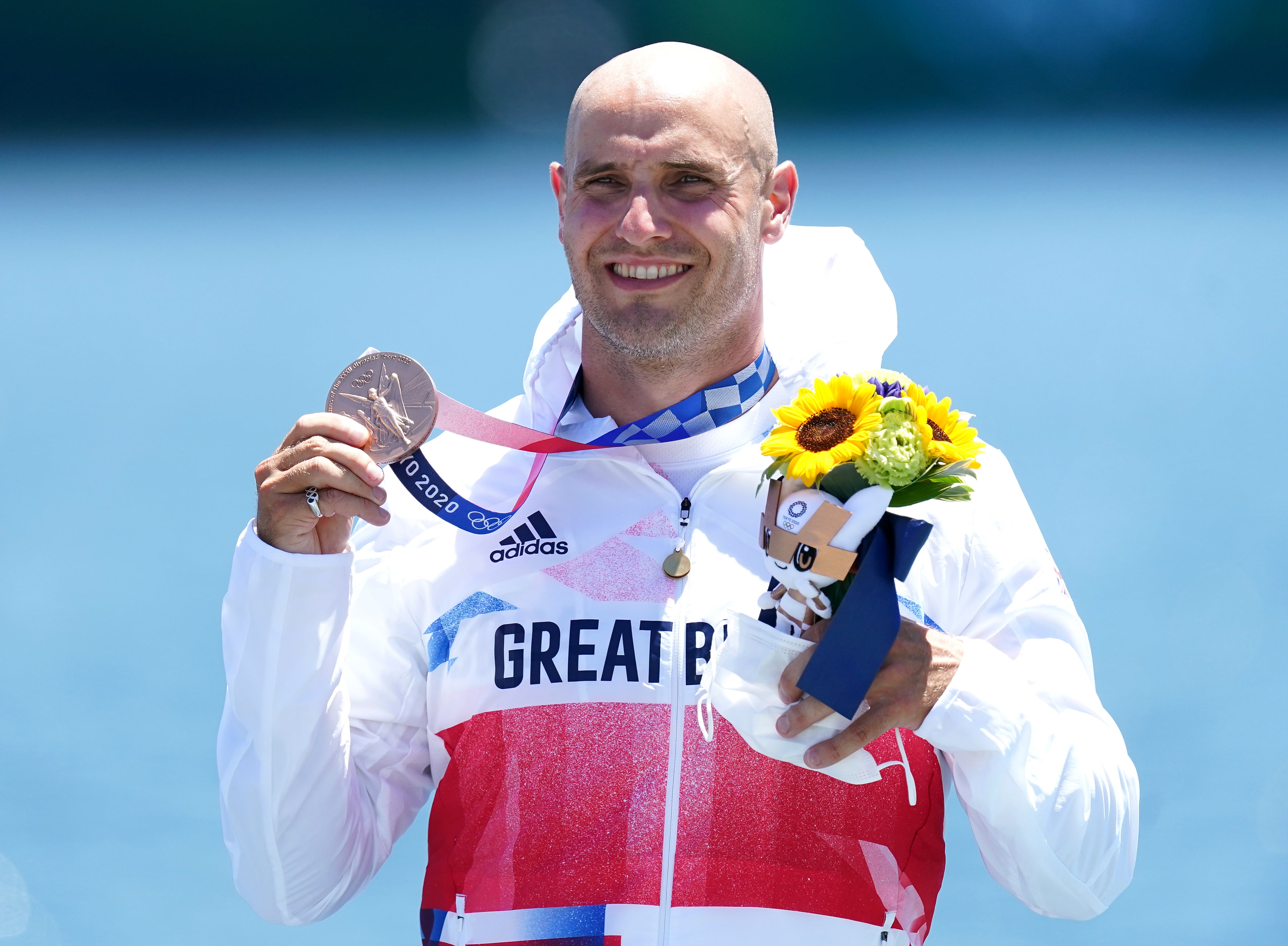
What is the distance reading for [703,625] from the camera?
7.54 feet

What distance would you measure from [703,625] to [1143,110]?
7946 mm

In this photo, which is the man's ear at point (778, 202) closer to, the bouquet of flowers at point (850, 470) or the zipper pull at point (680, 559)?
the zipper pull at point (680, 559)

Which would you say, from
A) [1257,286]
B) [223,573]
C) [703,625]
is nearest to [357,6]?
[223,573]

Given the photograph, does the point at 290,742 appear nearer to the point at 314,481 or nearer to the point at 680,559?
the point at 314,481

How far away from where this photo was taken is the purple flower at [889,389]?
1.83 m

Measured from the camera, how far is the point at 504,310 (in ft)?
22.5

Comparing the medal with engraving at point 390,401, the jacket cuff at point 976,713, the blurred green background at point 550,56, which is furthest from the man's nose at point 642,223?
the blurred green background at point 550,56

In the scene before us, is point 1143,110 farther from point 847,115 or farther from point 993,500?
point 993,500

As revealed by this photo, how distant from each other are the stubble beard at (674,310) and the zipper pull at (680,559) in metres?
0.29

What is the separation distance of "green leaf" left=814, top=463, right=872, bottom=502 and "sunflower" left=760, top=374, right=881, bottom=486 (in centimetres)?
2

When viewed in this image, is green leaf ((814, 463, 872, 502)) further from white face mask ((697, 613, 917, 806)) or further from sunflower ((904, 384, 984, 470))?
white face mask ((697, 613, 917, 806))

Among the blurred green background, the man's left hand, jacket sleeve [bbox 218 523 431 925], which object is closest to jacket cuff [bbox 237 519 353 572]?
jacket sleeve [bbox 218 523 431 925]

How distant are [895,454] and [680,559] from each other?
69 centimetres

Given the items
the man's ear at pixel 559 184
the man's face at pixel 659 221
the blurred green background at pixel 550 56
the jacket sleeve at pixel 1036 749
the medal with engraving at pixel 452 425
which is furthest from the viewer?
the blurred green background at pixel 550 56
